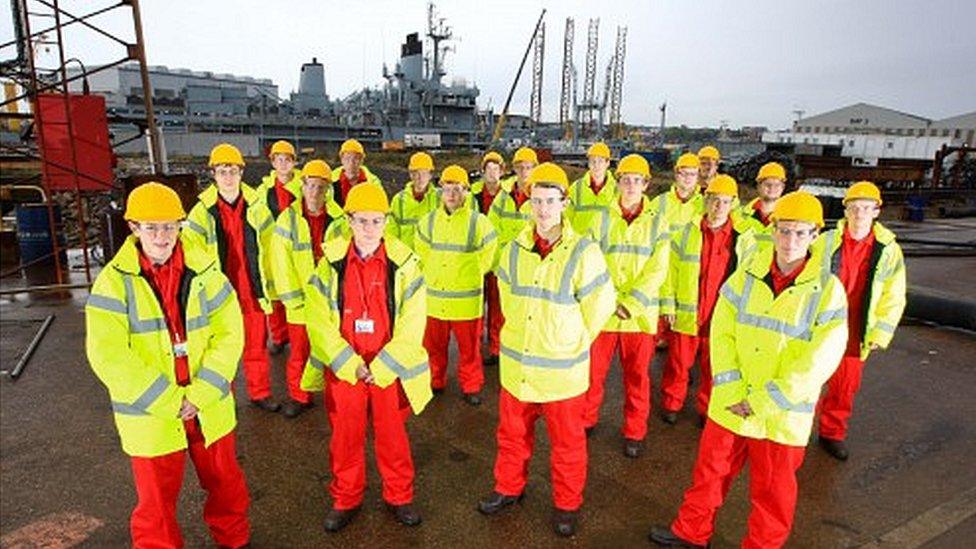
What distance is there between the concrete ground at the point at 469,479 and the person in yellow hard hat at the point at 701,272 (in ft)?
1.90

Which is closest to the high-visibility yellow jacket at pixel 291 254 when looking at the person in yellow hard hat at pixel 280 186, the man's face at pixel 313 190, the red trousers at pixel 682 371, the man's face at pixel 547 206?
the man's face at pixel 313 190

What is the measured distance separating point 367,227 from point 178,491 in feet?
5.28

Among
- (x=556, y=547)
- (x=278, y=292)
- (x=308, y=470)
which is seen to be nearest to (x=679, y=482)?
(x=556, y=547)

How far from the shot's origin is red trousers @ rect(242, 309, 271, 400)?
184 inches

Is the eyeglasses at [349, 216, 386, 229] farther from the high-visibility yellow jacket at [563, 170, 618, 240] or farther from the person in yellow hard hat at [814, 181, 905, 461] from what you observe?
the person in yellow hard hat at [814, 181, 905, 461]

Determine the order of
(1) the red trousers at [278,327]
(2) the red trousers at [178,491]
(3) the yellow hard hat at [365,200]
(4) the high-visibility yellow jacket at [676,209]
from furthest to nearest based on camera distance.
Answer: (1) the red trousers at [278,327] → (4) the high-visibility yellow jacket at [676,209] → (3) the yellow hard hat at [365,200] → (2) the red trousers at [178,491]

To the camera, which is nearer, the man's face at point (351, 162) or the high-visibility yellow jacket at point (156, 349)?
the high-visibility yellow jacket at point (156, 349)

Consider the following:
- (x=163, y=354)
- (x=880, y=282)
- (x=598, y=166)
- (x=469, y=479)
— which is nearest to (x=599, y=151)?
(x=598, y=166)

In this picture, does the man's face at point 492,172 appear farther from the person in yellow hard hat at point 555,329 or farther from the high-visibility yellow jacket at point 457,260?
the person in yellow hard hat at point 555,329

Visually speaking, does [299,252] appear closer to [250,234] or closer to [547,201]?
[250,234]

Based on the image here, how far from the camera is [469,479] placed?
3.84 m

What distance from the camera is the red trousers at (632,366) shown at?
4.16 metres

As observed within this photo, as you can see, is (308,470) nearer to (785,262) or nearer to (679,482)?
(679,482)

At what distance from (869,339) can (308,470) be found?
3.96m
